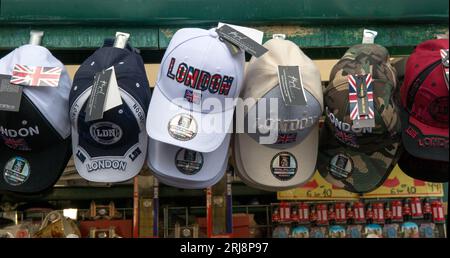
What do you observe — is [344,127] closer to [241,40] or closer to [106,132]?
[241,40]

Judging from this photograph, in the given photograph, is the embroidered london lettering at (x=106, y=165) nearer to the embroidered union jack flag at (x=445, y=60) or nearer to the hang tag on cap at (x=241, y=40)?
the hang tag on cap at (x=241, y=40)

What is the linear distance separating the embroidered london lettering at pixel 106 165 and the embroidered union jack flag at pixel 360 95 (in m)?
0.66

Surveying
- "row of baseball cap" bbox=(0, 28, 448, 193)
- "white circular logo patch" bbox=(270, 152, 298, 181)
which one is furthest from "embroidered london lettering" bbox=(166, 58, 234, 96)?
"white circular logo patch" bbox=(270, 152, 298, 181)

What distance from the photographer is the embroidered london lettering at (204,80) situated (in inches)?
65.4

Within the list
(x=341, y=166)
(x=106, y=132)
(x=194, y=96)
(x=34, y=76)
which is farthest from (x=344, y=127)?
(x=34, y=76)

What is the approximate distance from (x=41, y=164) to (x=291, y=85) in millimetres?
796

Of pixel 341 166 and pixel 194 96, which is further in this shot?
pixel 341 166

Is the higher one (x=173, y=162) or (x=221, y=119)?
(x=221, y=119)

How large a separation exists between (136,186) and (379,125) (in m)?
1.27

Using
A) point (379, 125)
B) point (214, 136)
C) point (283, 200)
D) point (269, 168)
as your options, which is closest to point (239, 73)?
point (214, 136)

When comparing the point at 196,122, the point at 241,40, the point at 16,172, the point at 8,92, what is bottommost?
the point at 16,172

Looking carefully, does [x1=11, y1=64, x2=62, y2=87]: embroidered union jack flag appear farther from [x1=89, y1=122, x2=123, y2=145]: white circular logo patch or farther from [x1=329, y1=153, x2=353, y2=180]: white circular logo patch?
[x1=329, y1=153, x2=353, y2=180]: white circular logo patch

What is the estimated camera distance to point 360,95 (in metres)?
1.63
